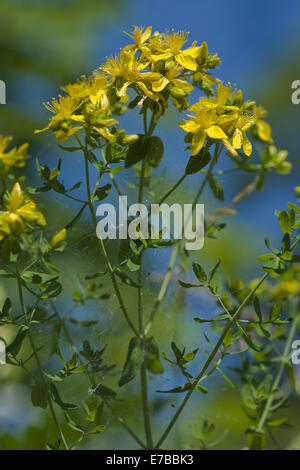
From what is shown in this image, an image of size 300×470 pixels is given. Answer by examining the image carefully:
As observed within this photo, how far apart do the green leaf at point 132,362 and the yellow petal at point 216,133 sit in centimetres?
23

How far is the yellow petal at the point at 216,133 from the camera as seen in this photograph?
1.33 feet

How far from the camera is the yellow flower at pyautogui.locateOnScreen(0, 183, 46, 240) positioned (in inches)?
14.9

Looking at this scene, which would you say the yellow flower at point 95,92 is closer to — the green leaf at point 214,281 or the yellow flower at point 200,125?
the yellow flower at point 200,125

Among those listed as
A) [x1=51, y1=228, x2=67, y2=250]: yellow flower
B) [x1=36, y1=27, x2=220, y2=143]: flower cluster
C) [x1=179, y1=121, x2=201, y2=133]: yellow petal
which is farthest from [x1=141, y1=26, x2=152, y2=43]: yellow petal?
[x1=51, y1=228, x2=67, y2=250]: yellow flower

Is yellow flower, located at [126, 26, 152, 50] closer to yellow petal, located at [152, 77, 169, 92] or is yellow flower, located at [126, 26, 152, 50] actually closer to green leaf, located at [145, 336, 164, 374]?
yellow petal, located at [152, 77, 169, 92]

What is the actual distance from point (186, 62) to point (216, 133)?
0.30 feet

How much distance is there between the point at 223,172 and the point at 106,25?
2.13 m

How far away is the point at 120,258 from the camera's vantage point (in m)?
0.47

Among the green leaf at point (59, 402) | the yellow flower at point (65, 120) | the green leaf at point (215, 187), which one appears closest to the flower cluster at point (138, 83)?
the yellow flower at point (65, 120)

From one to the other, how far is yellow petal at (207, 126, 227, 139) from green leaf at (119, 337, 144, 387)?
226 millimetres

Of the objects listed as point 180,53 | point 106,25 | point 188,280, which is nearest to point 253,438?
point 188,280

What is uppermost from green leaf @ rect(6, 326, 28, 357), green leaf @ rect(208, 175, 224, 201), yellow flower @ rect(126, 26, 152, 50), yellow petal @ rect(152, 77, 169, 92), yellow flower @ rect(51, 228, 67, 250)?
yellow flower @ rect(126, 26, 152, 50)

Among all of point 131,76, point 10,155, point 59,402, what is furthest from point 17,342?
point 131,76
